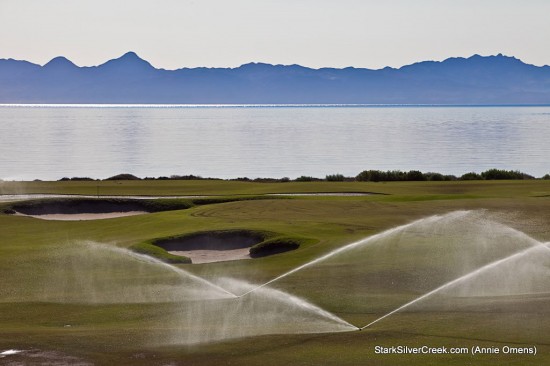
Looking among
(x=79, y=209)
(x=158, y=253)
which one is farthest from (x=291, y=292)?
(x=79, y=209)

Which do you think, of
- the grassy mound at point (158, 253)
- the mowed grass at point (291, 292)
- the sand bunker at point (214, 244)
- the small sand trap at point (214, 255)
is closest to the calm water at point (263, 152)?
the mowed grass at point (291, 292)

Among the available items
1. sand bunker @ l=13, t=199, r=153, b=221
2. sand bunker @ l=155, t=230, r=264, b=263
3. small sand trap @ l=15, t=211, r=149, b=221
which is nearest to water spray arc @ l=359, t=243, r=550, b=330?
sand bunker @ l=155, t=230, r=264, b=263

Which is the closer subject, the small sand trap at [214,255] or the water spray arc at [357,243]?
the water spray arc at [357,243]

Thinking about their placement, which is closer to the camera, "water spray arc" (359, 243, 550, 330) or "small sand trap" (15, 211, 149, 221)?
"water spray arc" (359, 243, 550, 330)

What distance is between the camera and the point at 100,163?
11556cm

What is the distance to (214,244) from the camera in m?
39.3

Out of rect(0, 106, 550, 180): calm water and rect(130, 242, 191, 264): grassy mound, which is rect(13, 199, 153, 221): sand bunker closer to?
rect(130, 242, 191, 264): grassy mound

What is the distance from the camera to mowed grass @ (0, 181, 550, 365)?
19344 millimetres

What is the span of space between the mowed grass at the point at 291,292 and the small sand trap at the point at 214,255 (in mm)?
2063

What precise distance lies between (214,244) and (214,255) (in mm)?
1548

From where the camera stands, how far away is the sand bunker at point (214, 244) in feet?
124

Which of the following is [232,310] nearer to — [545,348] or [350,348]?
[350,348]

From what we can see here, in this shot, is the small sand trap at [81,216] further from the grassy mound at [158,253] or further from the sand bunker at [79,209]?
the grassy mound at [158,253]

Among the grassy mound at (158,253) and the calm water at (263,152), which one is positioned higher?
the calm water at (263,152)
